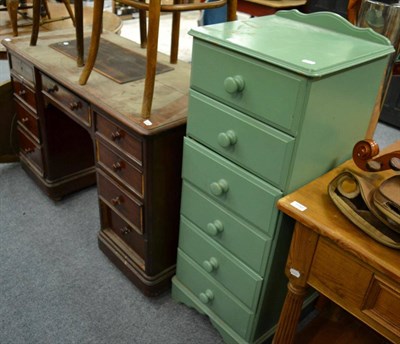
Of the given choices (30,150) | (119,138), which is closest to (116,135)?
(119,138)

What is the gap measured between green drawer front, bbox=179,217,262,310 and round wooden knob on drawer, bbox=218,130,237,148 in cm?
39

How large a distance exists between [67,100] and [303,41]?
3.33 feet

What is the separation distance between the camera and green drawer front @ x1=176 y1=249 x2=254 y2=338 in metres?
1.39

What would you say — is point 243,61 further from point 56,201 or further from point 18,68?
point 56,201

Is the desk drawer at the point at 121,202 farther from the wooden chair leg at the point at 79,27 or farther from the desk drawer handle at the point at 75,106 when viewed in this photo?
the wooden chair leg at the point at 79,27

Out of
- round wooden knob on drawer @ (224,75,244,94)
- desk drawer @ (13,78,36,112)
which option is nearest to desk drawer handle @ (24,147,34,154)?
desk drawer @ (13,78,36,112)

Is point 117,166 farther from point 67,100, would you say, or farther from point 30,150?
point 30,150

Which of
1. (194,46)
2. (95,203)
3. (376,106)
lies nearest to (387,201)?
(376,106)

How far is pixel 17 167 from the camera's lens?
8.25 ft

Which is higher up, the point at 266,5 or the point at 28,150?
the point at 266,5

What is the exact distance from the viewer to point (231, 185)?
1206 millimetres

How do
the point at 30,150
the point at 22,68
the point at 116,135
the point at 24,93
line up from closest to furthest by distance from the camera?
1. the point at 116,135
2. the point at 22,68
3. the point at 24,93
4. the point at 30,150

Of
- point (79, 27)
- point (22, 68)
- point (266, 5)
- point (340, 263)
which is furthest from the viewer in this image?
point (266, 5)

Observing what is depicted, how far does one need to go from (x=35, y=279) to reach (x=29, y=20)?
1.68m
